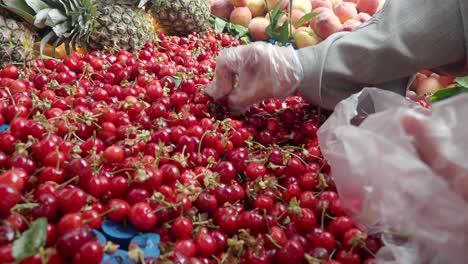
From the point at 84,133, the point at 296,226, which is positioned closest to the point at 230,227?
the point at 296,226

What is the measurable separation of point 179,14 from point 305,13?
39.7 inches

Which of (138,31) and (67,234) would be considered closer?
(67,234)

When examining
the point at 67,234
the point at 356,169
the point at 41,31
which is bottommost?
the point at 41,31

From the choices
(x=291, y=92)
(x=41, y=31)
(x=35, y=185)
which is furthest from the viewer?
(x=41, y=31)

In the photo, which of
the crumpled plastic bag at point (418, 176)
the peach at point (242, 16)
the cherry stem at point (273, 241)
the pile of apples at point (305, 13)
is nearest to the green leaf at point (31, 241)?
the cherry stem at point (273, 241)

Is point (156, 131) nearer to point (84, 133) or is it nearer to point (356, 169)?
point (84, 133)

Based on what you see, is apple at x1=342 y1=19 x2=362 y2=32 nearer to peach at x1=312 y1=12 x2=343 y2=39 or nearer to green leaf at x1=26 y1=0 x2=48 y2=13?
peach at x1=312 y1=12 x2=343 y2=39

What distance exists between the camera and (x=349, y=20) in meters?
2.80

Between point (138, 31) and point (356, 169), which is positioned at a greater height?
point (356, 169)

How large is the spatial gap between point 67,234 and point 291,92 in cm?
98

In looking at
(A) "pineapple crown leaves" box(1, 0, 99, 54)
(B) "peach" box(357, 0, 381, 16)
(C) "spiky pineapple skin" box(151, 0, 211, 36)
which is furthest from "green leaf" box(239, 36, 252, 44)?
(A) "pineapple crown leaves" box(1, 0, 99, 54)

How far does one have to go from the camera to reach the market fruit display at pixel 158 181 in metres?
0.92

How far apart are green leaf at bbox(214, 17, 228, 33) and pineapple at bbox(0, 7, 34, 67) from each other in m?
1.30

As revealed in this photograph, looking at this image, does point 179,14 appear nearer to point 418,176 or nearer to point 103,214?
point 103,214
